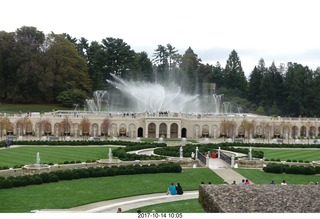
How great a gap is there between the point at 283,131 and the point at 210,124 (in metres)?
13.6

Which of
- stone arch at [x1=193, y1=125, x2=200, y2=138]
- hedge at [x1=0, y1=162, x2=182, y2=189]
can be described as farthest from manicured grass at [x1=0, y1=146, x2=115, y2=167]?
stone arch at [x1=193, y1=125, x2=200, y2=138]

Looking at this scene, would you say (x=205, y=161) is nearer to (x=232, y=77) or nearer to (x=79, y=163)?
(x=79, y=163)

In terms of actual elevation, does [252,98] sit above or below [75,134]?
above

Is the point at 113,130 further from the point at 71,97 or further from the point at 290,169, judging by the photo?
the point at 290,169

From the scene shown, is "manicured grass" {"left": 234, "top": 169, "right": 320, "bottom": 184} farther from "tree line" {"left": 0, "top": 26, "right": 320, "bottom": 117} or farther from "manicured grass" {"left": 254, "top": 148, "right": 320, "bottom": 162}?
"tree line" {"left": 0, "top": 26, "right": 320, "bottom": 117}

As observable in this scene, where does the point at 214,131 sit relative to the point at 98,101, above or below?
below

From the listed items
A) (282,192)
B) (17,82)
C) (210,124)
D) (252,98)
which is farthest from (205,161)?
(252,98)

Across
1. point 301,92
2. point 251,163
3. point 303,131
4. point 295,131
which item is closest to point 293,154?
point 251,163

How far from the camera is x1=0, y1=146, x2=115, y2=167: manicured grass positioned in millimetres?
51656

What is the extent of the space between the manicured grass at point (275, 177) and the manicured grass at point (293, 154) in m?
10.7

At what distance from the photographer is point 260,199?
21.2 m

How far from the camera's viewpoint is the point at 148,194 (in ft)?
120

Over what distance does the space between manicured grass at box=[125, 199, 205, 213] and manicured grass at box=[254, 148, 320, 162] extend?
27.3m

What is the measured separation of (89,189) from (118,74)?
99.1m
